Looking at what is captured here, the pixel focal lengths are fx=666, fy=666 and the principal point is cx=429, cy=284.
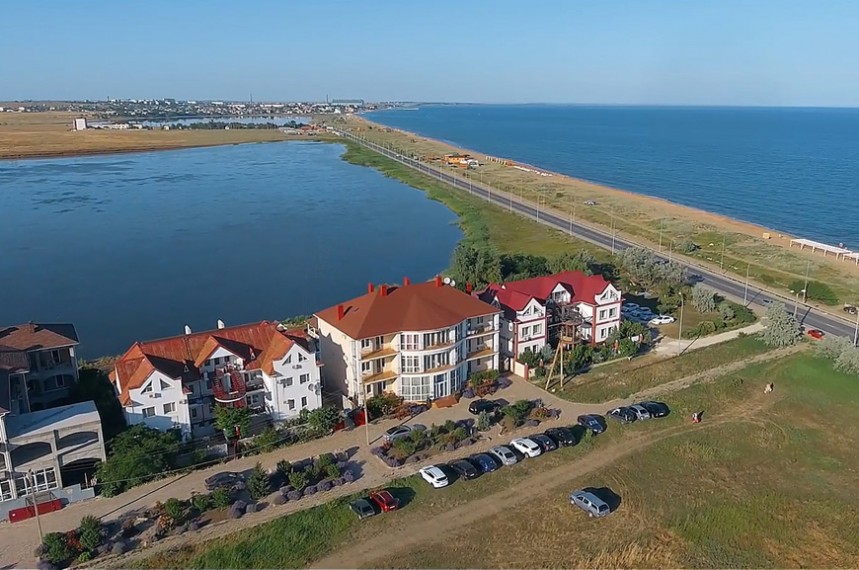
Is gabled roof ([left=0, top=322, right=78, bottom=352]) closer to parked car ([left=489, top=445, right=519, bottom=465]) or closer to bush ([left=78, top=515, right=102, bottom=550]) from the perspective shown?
bush ([left=78, top=515, right=102, bottom=550])

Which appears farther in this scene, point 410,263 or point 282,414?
point 410,263

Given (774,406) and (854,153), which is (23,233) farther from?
(854,153)

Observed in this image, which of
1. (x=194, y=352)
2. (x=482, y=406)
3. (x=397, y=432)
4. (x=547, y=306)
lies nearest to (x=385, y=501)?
(x=397, y=432)

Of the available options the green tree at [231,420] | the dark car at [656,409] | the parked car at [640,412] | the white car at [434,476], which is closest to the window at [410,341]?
the white car at [434,476]

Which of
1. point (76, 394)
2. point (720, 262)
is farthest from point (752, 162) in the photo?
point (76, 394)

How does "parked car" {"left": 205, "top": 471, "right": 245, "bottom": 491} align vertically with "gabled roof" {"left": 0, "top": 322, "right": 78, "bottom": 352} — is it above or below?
below

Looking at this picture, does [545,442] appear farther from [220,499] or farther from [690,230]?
[690,230]

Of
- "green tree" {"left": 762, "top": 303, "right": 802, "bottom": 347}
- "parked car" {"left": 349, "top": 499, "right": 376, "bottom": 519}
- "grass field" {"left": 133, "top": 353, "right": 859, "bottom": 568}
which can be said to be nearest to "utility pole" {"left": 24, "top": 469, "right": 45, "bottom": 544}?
"grass field" {"left": 133, "top": 353, "right": 859, "bottom": 568}
